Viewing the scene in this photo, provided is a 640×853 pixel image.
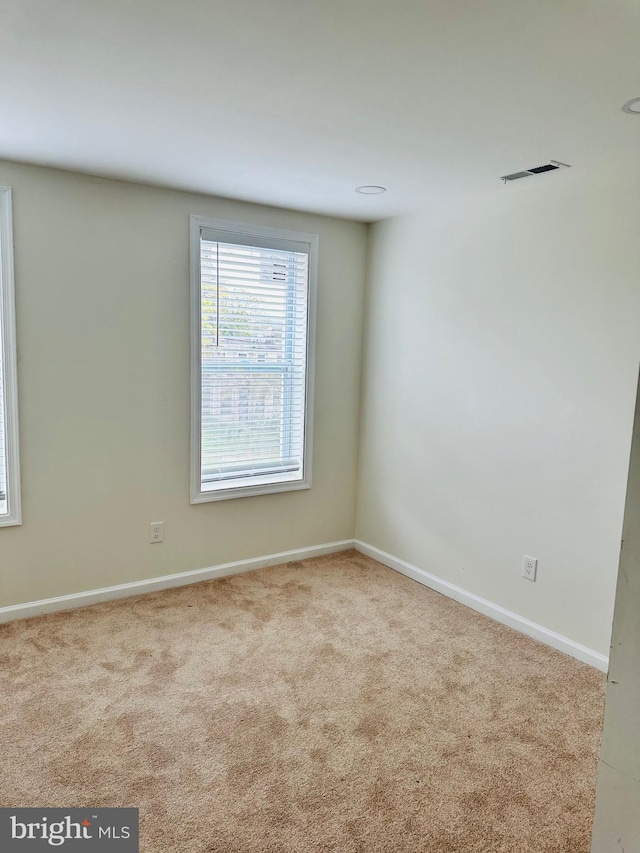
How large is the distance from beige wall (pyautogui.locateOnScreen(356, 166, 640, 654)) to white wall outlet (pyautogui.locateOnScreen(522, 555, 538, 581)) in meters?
0.04

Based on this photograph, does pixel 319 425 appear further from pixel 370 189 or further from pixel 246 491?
pixel 370 189

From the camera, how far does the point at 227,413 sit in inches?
144

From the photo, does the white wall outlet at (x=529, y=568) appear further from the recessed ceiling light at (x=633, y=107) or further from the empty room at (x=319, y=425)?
the recessed ceiling light at (x=633, y=107)

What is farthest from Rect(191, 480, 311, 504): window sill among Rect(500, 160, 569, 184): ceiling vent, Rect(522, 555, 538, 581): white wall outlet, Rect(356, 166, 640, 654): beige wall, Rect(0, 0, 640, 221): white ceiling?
Rect(500, 160, 569, 184): ceiling vent

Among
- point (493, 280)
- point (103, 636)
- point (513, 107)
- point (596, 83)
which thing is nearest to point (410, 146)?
point (513, 107)

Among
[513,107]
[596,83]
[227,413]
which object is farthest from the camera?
[227,413]

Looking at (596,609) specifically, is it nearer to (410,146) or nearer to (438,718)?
(438,718)

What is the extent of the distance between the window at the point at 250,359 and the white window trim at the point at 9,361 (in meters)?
0.95

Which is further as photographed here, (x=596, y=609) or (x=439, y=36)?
(x=596, y=609)

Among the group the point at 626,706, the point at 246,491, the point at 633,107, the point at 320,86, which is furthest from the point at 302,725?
the point at 633,107

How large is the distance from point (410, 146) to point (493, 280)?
101 cm

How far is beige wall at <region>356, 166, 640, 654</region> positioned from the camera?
2.66 meters

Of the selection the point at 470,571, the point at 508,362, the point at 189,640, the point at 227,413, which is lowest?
the point at 189,640

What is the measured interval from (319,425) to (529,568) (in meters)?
1.67
